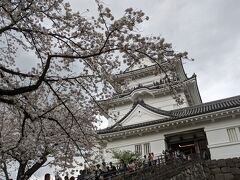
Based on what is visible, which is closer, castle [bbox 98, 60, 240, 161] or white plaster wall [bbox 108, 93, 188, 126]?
castle [bbox 98, 60, 240, 161]

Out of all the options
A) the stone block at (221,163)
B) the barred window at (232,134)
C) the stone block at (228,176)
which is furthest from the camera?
the barred window at (232,134)

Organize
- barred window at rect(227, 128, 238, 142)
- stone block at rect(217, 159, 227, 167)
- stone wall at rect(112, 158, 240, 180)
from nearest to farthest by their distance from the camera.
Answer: stone wall at rect(112, 158, 240, 180) < stone block at rect(217, 159, 227, 167) < barred window at rect(227, 128, 238, 142)

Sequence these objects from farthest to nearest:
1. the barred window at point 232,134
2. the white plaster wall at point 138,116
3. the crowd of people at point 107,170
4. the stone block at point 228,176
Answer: the white plaster wall at point 138,116
the barred window at point 232,134
the stone block at point 228,176
the crowd of people at point 107,170

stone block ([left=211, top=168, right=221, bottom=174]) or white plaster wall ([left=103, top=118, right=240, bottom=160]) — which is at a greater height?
white plaster wall ([left=103, top=118, right=240, bottom=160])

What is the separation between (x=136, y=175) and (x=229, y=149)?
9572mm

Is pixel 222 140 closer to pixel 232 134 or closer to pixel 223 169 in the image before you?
pixel 232 134

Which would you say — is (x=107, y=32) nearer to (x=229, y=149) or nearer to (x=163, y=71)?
(x=163, y=71)

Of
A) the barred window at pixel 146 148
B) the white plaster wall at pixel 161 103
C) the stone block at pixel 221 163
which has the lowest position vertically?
the stone block at pixel 221 163

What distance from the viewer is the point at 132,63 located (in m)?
6.06

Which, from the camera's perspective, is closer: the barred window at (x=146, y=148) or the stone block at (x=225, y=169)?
the stone block at (x=225, y=169)

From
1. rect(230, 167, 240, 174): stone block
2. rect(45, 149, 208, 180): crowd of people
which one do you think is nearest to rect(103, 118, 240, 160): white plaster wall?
rect(230, 167, 240, 174): stone block

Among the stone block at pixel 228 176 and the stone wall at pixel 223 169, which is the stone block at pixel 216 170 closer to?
the stone wall at pixel 223 169

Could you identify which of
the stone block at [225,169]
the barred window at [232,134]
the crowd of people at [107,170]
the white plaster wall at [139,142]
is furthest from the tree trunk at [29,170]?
the barred window at [232,134]

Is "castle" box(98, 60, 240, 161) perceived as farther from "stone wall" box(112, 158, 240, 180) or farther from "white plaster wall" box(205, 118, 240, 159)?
"stone wall" box(112, 158, 240, 180)
